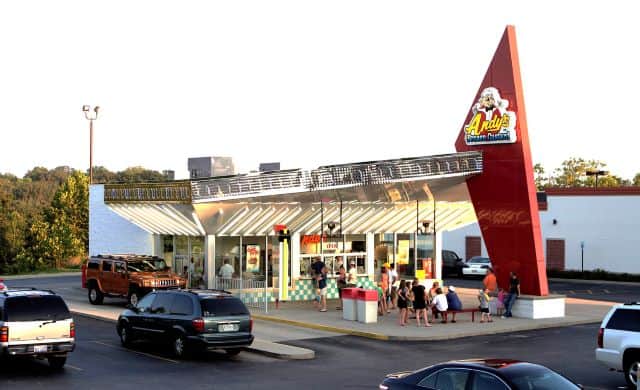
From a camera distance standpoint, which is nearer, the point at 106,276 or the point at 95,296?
the point at 106,276

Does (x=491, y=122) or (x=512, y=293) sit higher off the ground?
(x=491, y=122)

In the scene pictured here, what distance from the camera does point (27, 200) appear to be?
4272 inches

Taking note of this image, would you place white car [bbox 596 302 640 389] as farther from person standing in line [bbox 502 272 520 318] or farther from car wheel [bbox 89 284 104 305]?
car wheel [bbox 89 284 104 305]

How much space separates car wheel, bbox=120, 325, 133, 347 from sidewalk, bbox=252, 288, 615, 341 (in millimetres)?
6493

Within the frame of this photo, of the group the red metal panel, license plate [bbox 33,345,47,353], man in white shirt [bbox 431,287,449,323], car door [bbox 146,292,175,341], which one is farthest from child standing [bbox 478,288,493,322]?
license plate [bbox 33,345,47,353]

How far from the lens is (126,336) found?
2186 centimetres

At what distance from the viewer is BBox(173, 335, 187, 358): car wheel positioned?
20000 mm

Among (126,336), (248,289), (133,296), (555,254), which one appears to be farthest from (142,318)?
(555,254)

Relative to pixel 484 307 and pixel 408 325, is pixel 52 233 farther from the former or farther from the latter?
pixel 484 307

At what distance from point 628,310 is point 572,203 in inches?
1491

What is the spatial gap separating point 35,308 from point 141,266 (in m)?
13.2

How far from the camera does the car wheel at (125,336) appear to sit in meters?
21.8

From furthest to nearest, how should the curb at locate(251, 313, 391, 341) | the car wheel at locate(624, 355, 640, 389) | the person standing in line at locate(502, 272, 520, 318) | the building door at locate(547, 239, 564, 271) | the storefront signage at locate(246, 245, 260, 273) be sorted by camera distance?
the building door at locate(547, 239, 564, 271) < the storefront signage at locate(246, 245, 260, 273) < the person standing in line at locate(502, 272, 520, 318) < the curb at locate(251, 313, 391, 341) < the car wheel at locate(624, 355, 640, 389)

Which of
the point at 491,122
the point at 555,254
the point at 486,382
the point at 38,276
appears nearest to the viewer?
the point at 486,382
